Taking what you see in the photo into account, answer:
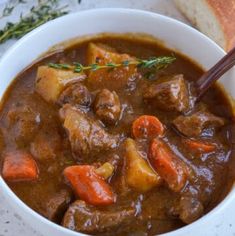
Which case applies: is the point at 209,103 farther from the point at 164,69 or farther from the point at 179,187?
the point at 179,187

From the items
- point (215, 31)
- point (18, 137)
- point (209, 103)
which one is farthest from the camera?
point (215, 31)

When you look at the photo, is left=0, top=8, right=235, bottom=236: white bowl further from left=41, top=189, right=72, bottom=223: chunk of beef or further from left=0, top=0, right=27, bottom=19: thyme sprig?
left=41, top=189, right=72, bottom=223: chunk of beef

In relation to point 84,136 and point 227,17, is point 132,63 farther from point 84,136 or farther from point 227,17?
point 227,17

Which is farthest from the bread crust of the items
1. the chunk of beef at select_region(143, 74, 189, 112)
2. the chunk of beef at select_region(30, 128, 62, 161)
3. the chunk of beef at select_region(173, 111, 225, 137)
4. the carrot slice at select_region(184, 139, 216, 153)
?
the chunk of beef at select_region(30, 128, 62, 161)

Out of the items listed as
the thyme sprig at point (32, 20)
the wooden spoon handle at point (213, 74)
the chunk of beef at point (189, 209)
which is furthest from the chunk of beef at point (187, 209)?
the thyme sprig at point (32, 20)

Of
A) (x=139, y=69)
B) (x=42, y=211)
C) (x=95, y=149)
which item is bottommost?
(x=42, y=211)

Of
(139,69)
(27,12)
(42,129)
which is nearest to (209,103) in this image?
(139,69)

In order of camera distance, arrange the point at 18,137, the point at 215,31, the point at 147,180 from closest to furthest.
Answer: the point at 147,180
the point at 18,137
the point at 215,31
